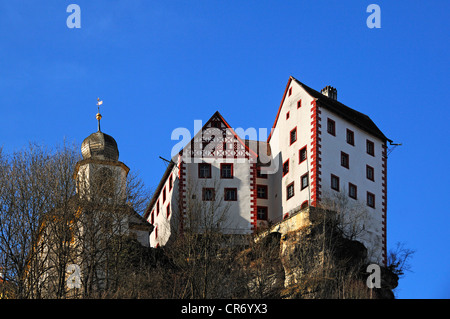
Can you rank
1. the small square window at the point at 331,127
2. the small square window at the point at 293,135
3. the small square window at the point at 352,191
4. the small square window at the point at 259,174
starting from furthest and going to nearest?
the small square window at the point at 259,174 < the small square window at the point at 293,135 < the small square window at the point at 331,127 < the small square window at the point at 352,191

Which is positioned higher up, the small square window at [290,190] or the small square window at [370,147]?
the small square window at [370,147]

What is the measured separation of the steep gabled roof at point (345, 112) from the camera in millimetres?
77625

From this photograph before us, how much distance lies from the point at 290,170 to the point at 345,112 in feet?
21.2

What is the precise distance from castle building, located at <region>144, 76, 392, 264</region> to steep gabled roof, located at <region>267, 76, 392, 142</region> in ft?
0.25

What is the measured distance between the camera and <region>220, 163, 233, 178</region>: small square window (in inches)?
3125

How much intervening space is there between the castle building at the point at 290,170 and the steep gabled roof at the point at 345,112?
76 mm

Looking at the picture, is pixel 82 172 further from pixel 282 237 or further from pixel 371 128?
pixel 371 128

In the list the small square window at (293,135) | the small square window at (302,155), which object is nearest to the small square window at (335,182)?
the small square window at (302,155)

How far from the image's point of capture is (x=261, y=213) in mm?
79625

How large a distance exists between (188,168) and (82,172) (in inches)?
359

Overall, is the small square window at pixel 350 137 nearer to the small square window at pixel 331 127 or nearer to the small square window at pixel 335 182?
the small square window at pixel 331 127

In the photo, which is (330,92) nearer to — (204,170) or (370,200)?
(370,200)

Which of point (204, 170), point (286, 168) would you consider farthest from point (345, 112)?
point (204, 170)
